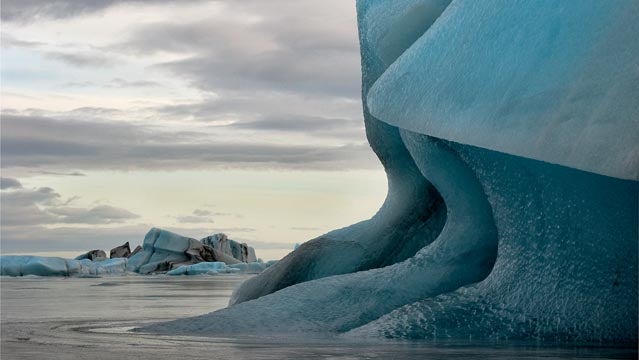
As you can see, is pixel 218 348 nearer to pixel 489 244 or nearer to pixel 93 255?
pixel 489 244

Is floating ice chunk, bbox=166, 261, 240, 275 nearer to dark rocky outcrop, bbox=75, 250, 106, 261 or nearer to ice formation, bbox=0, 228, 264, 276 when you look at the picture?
ice formation, bbox=0, 228, 264, 276

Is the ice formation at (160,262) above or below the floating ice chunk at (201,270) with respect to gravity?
above

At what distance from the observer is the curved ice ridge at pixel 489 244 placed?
4.91m

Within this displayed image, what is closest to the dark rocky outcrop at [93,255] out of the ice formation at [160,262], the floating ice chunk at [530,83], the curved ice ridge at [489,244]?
the ice formation at [160,262]

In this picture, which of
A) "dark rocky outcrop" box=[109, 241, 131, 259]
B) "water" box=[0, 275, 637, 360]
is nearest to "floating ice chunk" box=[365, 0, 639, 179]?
"water" box=[0, 275, 637, 360]

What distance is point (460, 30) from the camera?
16.8 ft

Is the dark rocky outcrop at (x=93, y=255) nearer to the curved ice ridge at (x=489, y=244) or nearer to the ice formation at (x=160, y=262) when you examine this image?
the ice formation at (x=160, y=262)

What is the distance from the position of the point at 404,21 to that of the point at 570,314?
2120mm

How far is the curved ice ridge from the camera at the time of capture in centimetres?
491

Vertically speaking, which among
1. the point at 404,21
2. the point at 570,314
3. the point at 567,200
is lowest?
the point at 570,314

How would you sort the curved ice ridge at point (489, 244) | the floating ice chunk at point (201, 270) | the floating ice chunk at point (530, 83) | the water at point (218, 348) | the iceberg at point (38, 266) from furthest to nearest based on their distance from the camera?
1. the floating ice chunk at point (201, 270)
2. the iceberg at point (38, 266)
3. the curved ice ridge at point (489, 244)
4. the water at point (218, 348)
5. the floating ice chunk at point (530, 83)

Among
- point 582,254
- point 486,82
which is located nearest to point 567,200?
point 582,254

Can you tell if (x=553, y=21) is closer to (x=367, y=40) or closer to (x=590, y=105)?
(x=590, y=105)

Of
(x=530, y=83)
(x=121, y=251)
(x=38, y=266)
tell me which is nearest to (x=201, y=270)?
(x=38, y=266)
